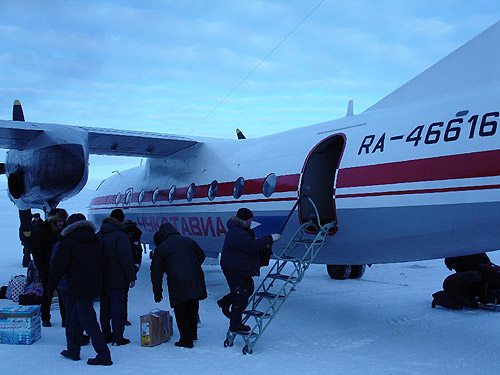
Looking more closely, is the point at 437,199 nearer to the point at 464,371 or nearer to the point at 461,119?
the point at 461,119

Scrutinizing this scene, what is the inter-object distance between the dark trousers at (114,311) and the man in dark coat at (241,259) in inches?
56.6

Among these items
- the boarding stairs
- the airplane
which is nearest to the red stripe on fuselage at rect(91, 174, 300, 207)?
the airplane

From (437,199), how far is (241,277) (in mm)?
2696

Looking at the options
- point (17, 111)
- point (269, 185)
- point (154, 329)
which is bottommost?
point (154, 329)

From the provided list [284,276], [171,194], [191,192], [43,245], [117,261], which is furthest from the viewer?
[171,194]

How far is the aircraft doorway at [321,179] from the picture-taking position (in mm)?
8109

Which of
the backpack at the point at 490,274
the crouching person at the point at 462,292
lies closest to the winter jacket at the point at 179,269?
the crouching person at the point at 462,292

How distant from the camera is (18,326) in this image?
677 centimetres

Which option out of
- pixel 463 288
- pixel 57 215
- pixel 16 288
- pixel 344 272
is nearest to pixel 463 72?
pixel 463 288

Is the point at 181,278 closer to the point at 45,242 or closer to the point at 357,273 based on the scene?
the point at 45,242

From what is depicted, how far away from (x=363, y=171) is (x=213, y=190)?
422 cm

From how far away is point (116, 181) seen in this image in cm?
1639

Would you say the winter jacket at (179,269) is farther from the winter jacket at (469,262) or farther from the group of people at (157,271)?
the winter jacket at (469,262)

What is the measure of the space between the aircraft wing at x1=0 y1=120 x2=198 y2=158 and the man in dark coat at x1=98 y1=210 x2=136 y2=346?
426 centimetres
